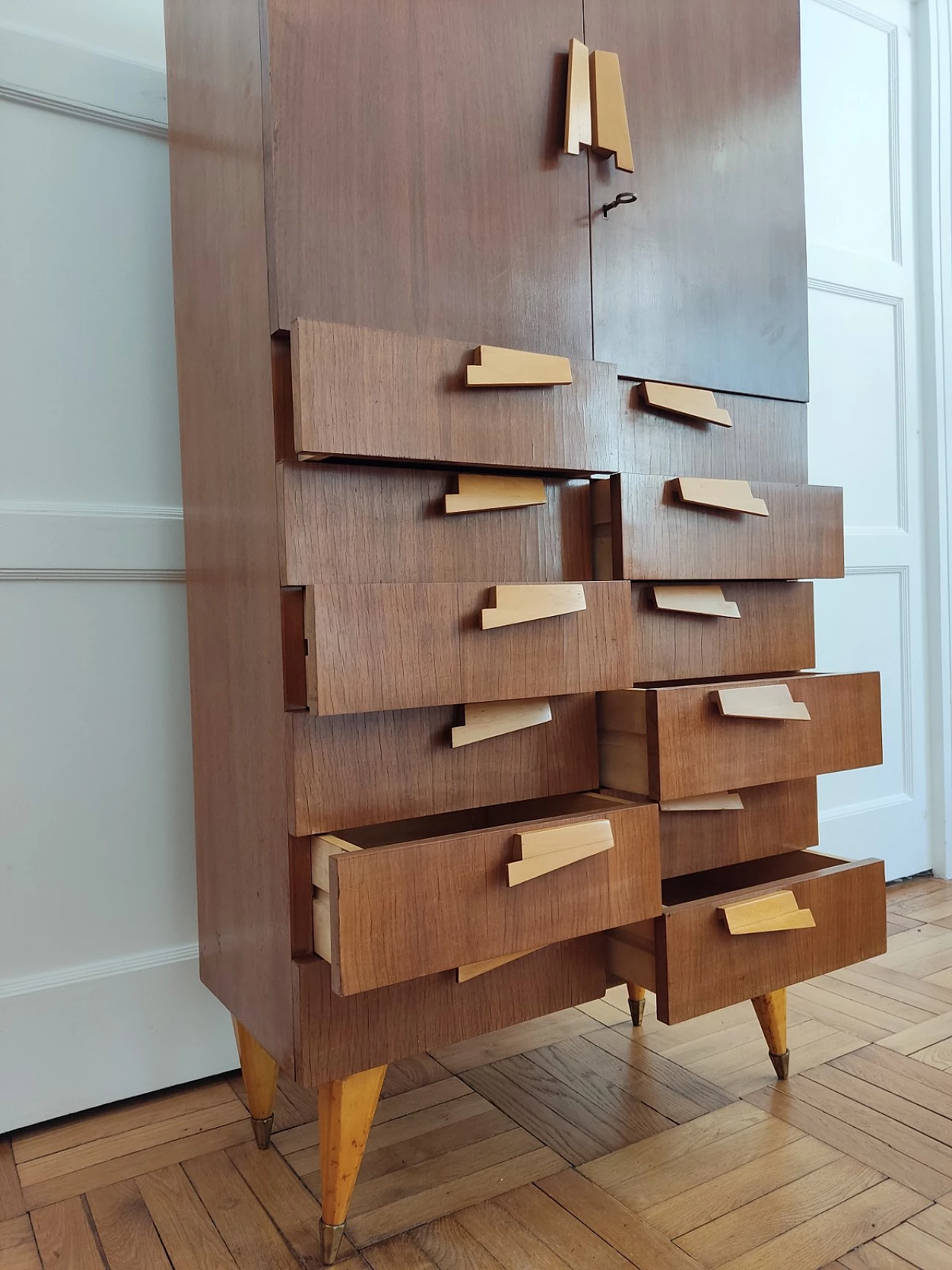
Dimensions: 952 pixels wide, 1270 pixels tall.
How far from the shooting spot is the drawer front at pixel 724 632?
3.68 feet

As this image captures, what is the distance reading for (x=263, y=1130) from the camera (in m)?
1.15

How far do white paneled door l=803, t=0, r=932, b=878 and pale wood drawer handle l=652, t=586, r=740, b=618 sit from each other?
91cm

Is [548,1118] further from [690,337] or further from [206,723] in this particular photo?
[690,337]

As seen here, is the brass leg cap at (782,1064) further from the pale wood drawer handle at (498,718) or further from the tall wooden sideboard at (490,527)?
the pale wood drawer handle at (498,718)

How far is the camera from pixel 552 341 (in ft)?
3.47

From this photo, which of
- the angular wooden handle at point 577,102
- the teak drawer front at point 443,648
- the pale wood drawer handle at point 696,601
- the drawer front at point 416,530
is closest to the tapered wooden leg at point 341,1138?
the teak drawer front at point 443,648

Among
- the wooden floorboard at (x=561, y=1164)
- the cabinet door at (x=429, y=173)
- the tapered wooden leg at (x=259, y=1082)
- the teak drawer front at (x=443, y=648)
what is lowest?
the wooden floorboard at (x=561, y=1164)

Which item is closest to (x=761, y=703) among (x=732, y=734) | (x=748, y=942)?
(x=732, y=734)

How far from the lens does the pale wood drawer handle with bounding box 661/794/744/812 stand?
1133 mm

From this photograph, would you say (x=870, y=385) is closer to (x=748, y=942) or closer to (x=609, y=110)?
(x=609, y=110)

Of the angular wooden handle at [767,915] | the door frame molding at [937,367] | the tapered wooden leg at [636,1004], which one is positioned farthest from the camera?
the door frame molding at [937,367]

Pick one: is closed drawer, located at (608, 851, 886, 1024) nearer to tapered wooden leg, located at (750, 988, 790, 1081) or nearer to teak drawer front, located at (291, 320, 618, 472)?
tapered wooden leg, located at (750, 988, 790, 1081)

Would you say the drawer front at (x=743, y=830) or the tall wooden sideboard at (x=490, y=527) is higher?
the tall wooden sideboard at (x=490, y=527)

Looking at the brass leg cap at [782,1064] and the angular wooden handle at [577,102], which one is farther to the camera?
the brass leg cap at [782,1064]
